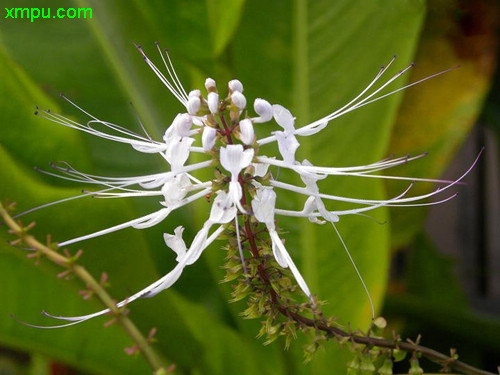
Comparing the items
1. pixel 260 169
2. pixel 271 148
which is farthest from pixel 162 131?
pixel 260 169

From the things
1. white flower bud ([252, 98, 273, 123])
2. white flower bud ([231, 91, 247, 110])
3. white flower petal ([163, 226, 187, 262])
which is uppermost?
white flower bud ([231, 91, 247, 110])

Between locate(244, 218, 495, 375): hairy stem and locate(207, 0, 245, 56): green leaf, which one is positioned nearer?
locate(244, 218, 495, 375): hairy stem

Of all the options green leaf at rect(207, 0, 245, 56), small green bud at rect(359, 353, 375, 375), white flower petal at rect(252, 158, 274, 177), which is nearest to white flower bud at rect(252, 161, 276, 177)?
white flower petal at rect(252, 158, 274, 177)

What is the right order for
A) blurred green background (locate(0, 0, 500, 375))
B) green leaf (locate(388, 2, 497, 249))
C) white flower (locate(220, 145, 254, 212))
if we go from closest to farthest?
white flower (locate(220, 145, 254, 212)) → blurred green background (locate(0, 0, 500, 375)) → green leaf (locate(388, 2, 497, 249))

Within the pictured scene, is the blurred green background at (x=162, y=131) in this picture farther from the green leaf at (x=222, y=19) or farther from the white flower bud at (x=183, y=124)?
the white flower bud at (x=183, y=124)

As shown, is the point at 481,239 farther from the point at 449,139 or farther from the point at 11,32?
the point at 11,32

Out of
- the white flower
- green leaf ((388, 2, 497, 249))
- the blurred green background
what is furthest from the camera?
green leaf ((388, 2, 497, 249))

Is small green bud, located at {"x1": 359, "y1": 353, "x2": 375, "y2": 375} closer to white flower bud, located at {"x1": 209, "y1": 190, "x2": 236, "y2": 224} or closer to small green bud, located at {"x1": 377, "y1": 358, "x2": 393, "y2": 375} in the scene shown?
small green bud, located at {"x1": 377, "y1": 358, "x2": 393, "y2": 375}

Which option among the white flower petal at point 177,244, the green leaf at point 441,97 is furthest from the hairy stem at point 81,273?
the green leaf at point 441,97
